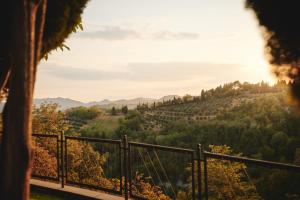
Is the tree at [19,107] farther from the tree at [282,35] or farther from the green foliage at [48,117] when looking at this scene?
the green foliage at [48,117]

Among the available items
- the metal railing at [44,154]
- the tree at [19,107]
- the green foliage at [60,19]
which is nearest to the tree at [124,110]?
the metal railing at [44,154]

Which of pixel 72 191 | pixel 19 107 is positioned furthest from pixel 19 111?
pixel 72 191

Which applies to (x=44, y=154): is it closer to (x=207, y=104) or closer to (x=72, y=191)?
(x=72, y=191)

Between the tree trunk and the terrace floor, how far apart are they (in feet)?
11.7

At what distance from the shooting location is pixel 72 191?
8.54m

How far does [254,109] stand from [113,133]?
112ft

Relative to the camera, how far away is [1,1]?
4.98 m

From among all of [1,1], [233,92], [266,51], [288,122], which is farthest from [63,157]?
[233,92]

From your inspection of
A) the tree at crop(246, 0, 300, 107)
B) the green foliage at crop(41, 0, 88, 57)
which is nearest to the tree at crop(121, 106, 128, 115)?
the green foliage at crop(41, 0, 88, 57)

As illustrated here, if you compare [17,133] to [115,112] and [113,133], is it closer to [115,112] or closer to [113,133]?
[113,133]

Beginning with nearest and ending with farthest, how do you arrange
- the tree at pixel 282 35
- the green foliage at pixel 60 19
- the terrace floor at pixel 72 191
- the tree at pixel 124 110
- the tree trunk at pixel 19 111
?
the tree at pixel 282 35 < the tree trunk at pixel 19 111 < the green foliage at pixel 60 19 < the terrace floor at pixel 72 191 < the tree at pixel 124 110

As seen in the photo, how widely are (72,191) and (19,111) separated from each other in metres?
4.49

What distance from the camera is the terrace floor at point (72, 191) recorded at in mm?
8029

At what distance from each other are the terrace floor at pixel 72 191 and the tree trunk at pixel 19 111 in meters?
3.58
